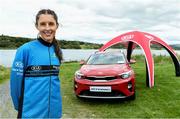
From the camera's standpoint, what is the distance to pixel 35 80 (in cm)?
294

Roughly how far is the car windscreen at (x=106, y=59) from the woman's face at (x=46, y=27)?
690 centimetres

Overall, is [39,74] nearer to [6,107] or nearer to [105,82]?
[105,82]

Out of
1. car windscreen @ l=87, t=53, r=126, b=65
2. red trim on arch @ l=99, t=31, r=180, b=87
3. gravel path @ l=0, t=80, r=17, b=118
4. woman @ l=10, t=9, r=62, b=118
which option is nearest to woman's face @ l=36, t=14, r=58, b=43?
woman @ l=10, t=9, r=62, b=118

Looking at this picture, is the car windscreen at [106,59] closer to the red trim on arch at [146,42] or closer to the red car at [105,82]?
the red car at [105,82]

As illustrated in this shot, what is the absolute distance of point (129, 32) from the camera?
13.9 m

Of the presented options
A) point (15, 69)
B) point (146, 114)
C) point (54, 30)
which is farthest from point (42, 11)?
point (146, 114)

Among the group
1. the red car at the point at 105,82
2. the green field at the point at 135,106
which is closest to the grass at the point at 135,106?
the green field at the point at 135,106

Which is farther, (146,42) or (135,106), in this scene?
(146,42)


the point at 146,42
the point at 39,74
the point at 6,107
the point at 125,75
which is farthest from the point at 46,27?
the point at 146,42

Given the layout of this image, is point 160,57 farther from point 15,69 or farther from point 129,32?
point 15,69

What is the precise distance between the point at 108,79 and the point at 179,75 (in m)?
7.18

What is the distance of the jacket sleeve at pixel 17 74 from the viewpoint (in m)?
2.91

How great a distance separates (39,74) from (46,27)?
48 centimetres

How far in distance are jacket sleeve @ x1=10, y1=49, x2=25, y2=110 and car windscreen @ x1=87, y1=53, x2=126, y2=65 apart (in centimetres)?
696
